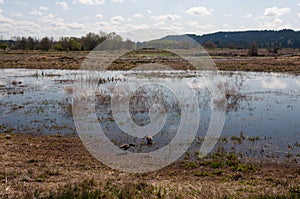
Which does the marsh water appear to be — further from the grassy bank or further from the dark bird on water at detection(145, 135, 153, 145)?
the grassy bank

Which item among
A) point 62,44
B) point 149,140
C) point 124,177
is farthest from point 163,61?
point 124,177

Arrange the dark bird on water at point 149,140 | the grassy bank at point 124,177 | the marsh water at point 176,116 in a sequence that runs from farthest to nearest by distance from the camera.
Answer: the marsh water at point 176,116 → the dark bird on water at point 149,140 → the grassy bank at point 124,177

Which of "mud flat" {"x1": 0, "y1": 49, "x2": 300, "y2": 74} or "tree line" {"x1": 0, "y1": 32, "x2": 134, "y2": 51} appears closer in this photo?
"mud flat" {"x1": 0, "y1": 49, "x2": 300, "y2": 74}

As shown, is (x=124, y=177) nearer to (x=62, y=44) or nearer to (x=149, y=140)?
(x=149, y=140)

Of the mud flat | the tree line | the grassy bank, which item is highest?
the tree line

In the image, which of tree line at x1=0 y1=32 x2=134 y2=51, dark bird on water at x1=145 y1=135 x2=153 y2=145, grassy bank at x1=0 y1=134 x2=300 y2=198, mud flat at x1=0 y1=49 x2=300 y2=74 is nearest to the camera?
grassy bank at x1=0 y1=134 x2=300 y2=198

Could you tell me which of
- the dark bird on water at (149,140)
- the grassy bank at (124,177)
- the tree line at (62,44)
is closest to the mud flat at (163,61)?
the tree line at (62,44)

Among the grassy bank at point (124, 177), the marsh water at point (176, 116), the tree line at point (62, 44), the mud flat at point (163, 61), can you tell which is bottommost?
the grassy bank at point (124, 177)

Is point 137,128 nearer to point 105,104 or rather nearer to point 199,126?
point 199,126

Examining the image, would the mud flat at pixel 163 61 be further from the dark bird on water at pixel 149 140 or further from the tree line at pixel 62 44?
the dark bird on water at pixel 149 140

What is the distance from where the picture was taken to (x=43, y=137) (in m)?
12.8

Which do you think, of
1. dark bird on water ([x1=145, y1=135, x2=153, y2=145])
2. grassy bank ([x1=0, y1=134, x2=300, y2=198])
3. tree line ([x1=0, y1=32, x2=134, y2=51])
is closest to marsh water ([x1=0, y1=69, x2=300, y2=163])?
dark bird on water ([x1=145, y1=135, x2=153, y2=145])

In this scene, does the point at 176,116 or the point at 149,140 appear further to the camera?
the point at 176,116

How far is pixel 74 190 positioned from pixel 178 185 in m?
2.66
